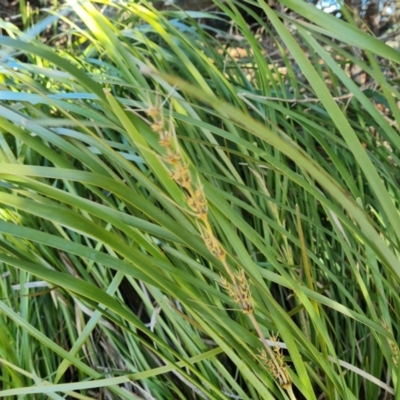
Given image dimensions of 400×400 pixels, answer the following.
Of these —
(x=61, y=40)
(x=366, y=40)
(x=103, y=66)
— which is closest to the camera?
(x=366, y=40)

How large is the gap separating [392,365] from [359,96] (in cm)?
18

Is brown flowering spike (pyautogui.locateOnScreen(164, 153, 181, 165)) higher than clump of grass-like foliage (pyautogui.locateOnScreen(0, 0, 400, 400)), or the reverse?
brown flowering spike (pyautogui.locateOnScreen(164, 153, 181, 165))

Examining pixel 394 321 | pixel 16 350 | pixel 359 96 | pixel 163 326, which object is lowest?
pixel 16 350

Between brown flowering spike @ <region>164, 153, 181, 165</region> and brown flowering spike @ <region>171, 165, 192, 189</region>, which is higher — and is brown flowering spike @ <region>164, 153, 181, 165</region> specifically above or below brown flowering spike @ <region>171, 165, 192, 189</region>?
above

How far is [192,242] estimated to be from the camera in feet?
0.73

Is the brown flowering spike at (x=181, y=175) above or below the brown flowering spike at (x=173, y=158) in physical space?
below

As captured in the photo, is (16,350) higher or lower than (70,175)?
lower

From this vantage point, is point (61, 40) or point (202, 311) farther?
point (61, 40)

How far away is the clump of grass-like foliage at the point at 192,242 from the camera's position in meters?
0.21

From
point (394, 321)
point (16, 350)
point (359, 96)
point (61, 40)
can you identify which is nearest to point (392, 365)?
point (394, 321)

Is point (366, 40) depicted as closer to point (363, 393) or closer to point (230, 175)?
point (230, 175)

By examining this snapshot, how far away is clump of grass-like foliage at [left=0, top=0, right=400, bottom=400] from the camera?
0.21m

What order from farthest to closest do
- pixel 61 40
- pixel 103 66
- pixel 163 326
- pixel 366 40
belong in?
→ pixel 61 40, pixel 103 66, pixel 163 326, pixel 366 40

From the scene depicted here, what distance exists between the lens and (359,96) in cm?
26
